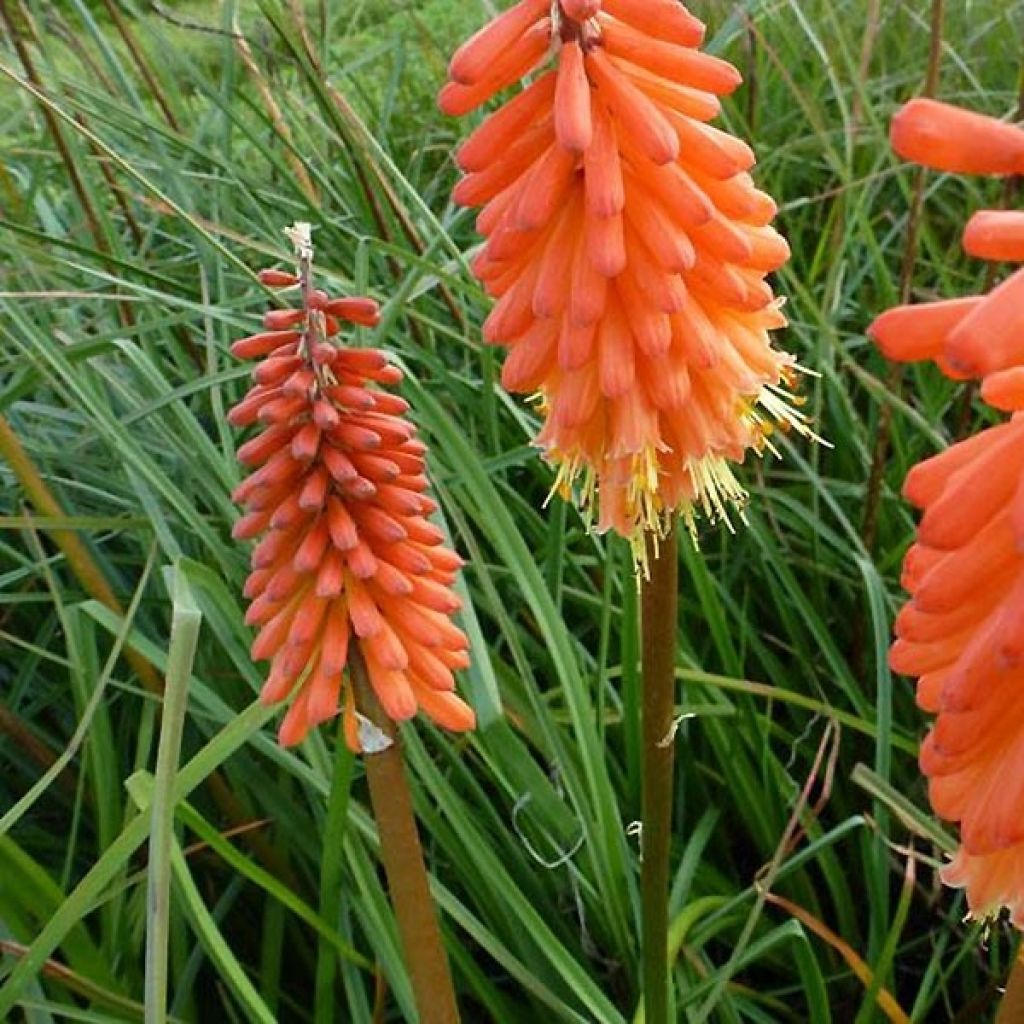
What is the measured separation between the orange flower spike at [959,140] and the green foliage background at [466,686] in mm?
1160

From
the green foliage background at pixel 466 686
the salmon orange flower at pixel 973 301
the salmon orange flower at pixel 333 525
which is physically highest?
the salmon orange flower at pixel 973 301

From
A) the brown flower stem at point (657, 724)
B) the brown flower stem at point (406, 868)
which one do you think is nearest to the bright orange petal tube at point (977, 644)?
the brown flower stem at point (657, 724)

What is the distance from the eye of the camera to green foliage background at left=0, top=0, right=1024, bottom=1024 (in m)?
2.46

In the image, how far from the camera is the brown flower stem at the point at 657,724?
5.57ft

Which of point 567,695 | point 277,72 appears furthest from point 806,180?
point 567,695

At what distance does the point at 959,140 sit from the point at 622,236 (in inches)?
21.0

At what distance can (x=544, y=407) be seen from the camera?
73.5 inches

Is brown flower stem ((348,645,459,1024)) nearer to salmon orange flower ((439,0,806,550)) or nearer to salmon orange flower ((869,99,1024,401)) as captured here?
salmon orange flower ((439,0,806,550))

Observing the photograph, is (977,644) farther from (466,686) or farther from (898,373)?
(898,373)

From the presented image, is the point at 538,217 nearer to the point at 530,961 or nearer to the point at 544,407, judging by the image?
the point at 544,407

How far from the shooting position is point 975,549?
128 cm

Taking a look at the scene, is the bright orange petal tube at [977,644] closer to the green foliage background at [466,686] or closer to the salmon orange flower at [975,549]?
the salmon orange flower at [975,549]

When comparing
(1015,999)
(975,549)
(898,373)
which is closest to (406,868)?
(1015,999)

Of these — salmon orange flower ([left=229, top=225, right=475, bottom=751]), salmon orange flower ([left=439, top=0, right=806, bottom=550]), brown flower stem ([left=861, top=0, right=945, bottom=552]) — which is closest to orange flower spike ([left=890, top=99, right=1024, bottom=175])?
salmon orange flower ([left=439, top=0, right=806, bottom=550])
